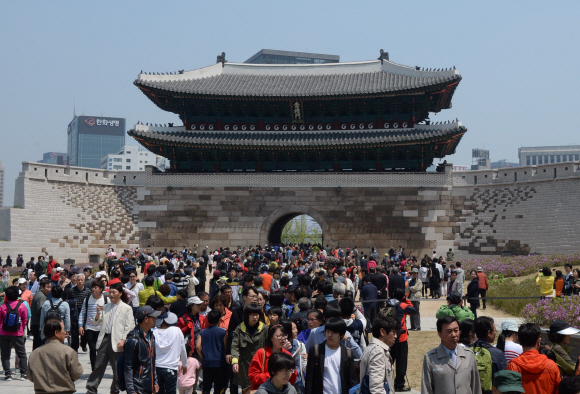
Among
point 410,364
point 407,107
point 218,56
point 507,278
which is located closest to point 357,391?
point 410,364

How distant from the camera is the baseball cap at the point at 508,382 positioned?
574 centimetres

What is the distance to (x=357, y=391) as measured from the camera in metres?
6.57

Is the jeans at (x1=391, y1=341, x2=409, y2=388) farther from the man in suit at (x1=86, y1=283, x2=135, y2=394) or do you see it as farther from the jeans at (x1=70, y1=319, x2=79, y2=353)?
the jeans at (x1=70, y1=319, x2=79, y2=353)

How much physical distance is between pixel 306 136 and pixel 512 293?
58.4ft

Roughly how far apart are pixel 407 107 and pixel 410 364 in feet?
82.1

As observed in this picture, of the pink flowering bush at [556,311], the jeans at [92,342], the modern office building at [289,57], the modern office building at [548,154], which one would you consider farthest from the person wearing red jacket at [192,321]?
the modern office building at [548,154]

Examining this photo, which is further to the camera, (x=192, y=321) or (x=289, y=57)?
(x=289, y=57)

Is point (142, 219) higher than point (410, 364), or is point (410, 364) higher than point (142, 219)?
point (142, 219)

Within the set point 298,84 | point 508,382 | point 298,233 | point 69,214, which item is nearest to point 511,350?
point 508,382

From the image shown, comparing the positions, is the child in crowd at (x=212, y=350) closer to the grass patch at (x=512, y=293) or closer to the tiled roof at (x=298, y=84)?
the grass patch at (x=512, y=293)

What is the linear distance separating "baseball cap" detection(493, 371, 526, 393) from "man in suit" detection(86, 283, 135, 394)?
591 cm

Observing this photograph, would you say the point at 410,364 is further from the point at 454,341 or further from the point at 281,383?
the point at 281,383

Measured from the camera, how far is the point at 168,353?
8.49m

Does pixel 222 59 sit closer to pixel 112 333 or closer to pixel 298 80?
pixel 298 80
